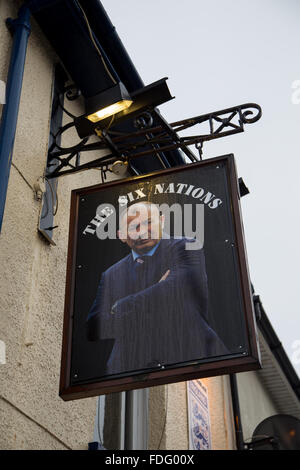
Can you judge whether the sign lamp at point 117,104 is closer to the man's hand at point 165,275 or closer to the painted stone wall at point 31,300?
the painted stone wall at point 31,300

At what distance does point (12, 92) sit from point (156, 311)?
2.20 meters

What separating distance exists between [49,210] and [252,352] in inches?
94.6

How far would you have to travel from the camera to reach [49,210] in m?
5.32

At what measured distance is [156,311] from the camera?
4035mm

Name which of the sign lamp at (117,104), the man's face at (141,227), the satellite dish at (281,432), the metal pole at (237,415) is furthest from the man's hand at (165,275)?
the satellite dish at (281,432)

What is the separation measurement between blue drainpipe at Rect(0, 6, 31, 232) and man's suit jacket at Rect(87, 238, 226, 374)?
3.26ft

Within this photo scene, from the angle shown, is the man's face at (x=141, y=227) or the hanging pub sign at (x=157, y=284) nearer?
the hanging pub sign at (x=157, y=284)

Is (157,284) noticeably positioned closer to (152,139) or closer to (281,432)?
(152,139)

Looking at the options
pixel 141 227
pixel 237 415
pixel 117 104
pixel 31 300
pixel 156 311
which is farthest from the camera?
pixel 237 415

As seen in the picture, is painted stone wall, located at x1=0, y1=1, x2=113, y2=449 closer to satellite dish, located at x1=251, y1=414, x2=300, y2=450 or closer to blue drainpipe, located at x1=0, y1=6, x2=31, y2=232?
blue drainpipe, located at x1=0, y1=6, x2=31, y2=232

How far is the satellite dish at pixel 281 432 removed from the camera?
9.63 metres

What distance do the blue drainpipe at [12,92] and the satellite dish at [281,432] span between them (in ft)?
22.2

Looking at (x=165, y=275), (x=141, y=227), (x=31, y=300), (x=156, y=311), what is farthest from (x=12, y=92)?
(x=156, y=311)

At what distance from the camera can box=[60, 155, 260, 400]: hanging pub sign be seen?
3818 millimetres
